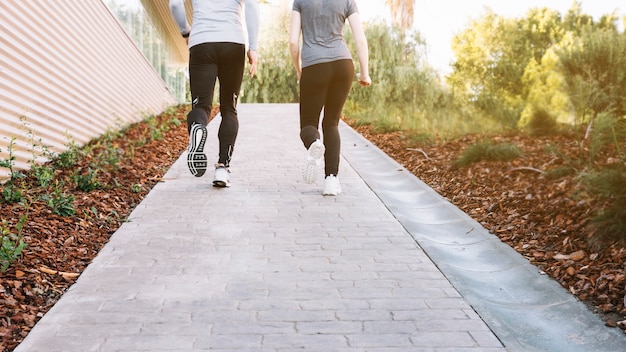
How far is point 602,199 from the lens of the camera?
18.2 ft

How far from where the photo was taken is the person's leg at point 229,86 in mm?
6520

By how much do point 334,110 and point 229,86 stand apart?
990mm

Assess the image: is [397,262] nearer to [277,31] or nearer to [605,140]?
[605,140]

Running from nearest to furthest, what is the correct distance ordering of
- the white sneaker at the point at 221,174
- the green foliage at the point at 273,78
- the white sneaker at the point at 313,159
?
1. the white sneaker at the point at 313,159
2. the white sneaker at the point at 221,174
3. the green foliage at the point at 273,78

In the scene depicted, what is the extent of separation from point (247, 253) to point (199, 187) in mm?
2508

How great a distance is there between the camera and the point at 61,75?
8.68 meters

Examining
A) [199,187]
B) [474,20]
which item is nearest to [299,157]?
[199,187]

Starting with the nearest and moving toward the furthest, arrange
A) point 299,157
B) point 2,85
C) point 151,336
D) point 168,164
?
point 151,336 → point 2,85 → point 168,164 → point 299,157

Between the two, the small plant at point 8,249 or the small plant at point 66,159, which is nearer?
the small plant at point 8,249

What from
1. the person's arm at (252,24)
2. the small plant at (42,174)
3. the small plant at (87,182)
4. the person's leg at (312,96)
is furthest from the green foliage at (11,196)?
the person's leg at (312,96)

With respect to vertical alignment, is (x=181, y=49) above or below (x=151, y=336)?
above

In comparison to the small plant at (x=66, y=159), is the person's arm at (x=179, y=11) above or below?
above

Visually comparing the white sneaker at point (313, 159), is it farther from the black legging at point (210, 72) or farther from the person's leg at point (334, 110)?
the black legging at point (210, 72)

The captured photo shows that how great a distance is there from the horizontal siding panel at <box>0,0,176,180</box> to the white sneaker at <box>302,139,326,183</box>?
8.49 ft
